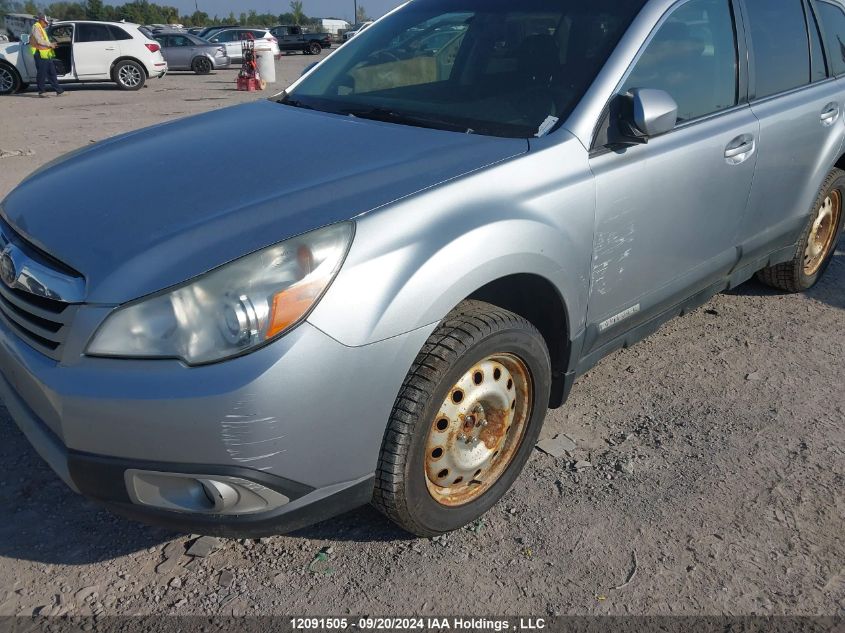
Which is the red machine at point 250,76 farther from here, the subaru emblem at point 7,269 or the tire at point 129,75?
the subaru emblem at point 7,269

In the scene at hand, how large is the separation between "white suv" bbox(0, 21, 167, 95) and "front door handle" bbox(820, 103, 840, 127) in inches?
654

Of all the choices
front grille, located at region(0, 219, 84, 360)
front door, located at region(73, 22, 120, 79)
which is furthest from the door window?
front grille, located at region(0, 219, 84, 360)

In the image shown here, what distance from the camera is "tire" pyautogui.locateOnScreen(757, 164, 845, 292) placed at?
4.15m

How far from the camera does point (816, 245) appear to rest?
445cm

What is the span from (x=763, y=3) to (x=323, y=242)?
9.66 feet

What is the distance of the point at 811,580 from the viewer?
7.23 ft

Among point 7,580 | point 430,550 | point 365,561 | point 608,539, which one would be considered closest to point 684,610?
point 608,539

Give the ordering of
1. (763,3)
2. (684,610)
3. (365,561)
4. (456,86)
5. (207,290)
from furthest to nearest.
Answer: (763,3)
(456,86)
(365,561)
(684,610)
(207,290)

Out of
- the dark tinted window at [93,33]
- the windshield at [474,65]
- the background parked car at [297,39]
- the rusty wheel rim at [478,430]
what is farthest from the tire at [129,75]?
the background parked car at [297,39]

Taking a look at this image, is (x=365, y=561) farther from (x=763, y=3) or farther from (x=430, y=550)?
(x=763, y=3)

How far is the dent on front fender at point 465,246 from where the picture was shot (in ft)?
5.99

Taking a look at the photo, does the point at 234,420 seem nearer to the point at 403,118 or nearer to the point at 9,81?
the point at 403,118

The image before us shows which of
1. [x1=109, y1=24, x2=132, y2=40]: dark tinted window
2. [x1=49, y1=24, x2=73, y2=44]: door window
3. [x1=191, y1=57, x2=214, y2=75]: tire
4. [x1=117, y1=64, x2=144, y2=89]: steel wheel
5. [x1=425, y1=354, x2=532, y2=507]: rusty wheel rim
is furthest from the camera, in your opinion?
[x1=191, y1=57, x2=214, y2=75]: tire

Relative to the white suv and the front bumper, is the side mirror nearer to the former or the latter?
the front bumper
